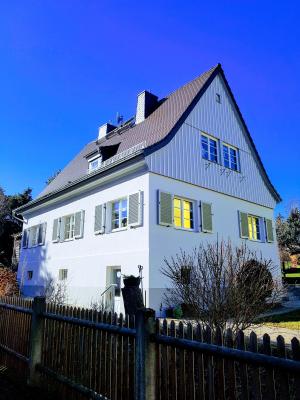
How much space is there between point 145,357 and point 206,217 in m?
12.0

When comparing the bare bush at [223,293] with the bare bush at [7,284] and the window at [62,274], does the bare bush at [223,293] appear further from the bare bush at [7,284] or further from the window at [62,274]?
the bare bush at [7,284]

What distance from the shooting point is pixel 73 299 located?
15555mm

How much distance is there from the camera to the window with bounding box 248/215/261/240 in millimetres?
17750

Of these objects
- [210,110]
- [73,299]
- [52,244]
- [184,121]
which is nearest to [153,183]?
[184,121]

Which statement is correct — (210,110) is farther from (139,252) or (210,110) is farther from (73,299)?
(73,299)

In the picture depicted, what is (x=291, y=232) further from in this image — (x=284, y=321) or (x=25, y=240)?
(x=25, y=240)

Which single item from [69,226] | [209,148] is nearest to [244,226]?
[209,148]

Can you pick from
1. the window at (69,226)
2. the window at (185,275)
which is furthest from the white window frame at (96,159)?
the window at (185,275)

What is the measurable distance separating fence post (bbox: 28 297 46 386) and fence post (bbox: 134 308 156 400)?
258cm

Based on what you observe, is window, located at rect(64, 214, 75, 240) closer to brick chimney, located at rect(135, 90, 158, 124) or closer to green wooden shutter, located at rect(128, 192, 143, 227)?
green wooden shutter, located at rect(128, 192, 143, 227)

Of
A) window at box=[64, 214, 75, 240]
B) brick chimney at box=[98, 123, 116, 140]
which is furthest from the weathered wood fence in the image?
brick chimney at box=[98, 123, 116, 140]

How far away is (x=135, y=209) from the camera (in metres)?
13.0

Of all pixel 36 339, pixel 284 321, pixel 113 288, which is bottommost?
pixel 284 321

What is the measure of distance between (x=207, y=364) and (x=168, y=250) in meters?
10.3
